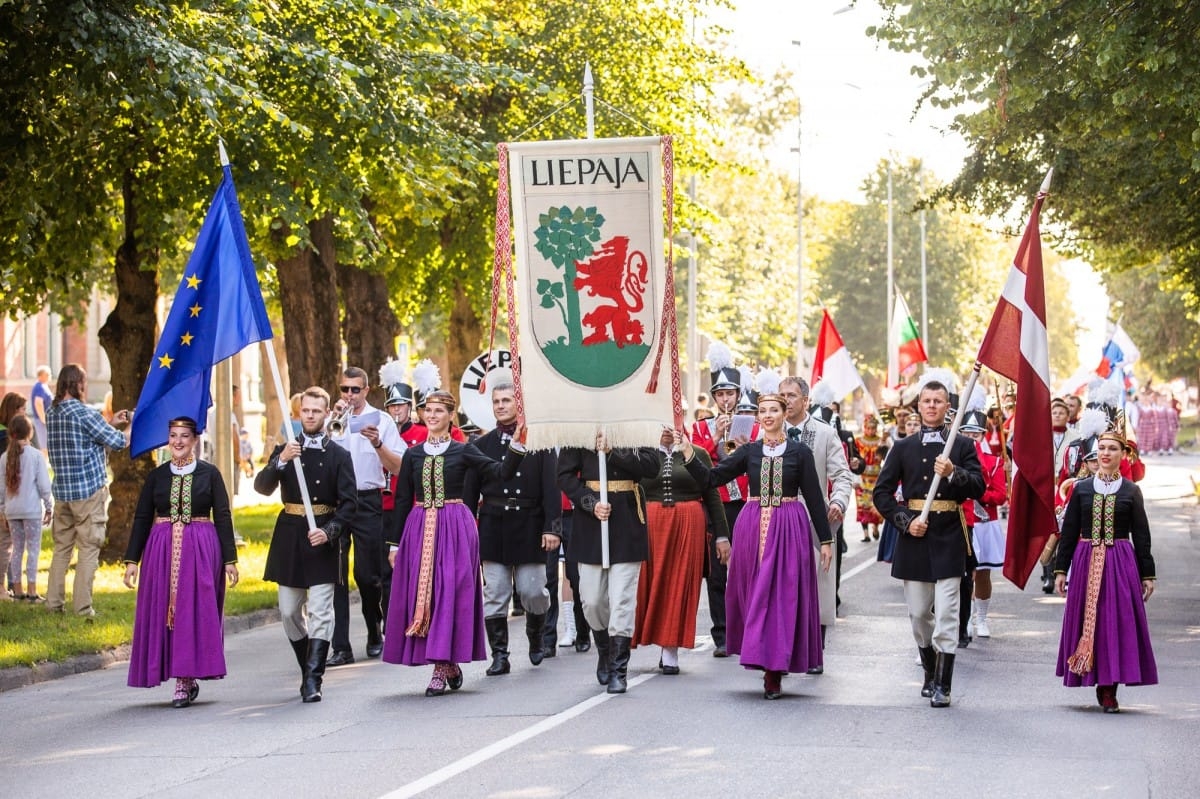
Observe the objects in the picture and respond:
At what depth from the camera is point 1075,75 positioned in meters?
15.8

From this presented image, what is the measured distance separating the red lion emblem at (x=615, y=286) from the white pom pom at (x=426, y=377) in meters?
1.69

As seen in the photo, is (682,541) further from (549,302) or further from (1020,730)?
(1020,730)

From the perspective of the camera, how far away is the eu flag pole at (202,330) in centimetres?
1200

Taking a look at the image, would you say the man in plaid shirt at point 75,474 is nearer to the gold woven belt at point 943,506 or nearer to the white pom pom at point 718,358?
the white pom pom at point 718,358

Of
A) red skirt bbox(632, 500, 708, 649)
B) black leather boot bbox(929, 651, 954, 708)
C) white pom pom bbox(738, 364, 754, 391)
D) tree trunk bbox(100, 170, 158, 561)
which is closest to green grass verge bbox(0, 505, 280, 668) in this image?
tree trunk bbox(100, 170, 158, 561)

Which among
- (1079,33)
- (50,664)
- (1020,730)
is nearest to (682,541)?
(1020,730)

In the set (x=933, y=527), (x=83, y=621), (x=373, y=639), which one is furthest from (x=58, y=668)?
(x=933, y=527)

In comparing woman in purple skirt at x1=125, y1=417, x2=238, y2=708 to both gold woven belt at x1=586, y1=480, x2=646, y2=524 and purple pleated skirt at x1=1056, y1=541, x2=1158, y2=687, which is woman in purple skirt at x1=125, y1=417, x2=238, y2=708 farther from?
purple pleated skirt at x1=1056, y1=541, x2=1158, y2=687

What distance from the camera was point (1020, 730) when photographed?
33.2 feet

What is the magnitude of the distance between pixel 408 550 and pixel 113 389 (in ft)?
31.2

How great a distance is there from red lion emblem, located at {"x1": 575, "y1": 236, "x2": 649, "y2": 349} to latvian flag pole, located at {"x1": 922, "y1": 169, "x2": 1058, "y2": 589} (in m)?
2.17

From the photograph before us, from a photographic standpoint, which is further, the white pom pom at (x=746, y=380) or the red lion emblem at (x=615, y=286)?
the white pom pom at (x=746, y=380)

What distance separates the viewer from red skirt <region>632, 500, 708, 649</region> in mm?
12484

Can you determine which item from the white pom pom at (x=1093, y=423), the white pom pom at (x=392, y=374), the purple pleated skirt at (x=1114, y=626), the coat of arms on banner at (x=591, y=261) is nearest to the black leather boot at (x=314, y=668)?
the coat of arms on banner at (x=591, y=261)
